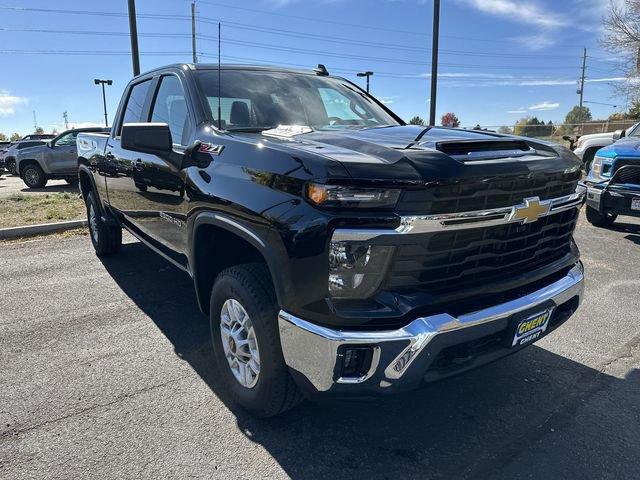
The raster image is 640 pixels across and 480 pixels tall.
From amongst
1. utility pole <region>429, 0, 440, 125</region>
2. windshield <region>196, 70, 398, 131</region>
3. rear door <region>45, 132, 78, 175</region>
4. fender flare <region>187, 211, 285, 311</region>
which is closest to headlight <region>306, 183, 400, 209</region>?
fender flare <region>187, 211, 285, 311</region>

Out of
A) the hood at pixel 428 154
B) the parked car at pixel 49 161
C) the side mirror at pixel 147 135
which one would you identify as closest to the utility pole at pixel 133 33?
the parked car at pixel 49 161

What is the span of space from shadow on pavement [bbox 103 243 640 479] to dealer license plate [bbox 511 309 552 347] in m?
0.43

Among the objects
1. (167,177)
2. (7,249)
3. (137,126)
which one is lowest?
(7,249)

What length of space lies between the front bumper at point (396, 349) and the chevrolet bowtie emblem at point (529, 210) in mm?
438

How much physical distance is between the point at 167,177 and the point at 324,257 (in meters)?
1.85

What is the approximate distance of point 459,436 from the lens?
2.70 metres

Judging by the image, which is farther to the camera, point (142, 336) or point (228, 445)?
point (142, 336)

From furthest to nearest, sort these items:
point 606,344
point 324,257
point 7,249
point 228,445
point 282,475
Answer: point 7,249 → point 606,344 → point 228,445 → point 282,475 → point 324,257

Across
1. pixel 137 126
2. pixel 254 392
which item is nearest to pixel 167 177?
pixel 137 126

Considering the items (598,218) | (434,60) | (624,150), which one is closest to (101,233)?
(624,150)

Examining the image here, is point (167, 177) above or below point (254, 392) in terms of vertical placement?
above

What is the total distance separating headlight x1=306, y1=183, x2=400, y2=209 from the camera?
2.14m

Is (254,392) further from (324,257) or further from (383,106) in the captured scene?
(383,106)

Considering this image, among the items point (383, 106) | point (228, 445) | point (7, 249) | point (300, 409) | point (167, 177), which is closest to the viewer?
point (228, 445)
